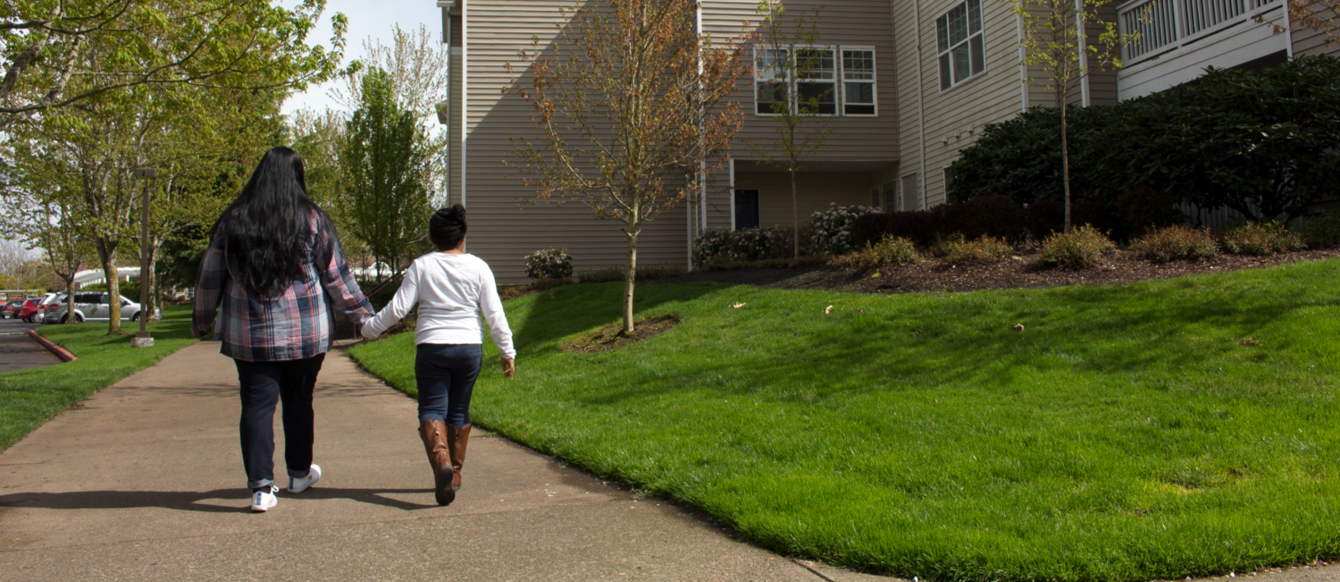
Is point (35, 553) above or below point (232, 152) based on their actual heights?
below

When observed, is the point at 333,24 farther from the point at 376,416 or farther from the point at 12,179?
the point at 12,179

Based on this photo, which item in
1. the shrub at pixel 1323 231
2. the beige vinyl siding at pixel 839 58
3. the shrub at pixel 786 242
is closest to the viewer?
the shrub at pixel 1323 231

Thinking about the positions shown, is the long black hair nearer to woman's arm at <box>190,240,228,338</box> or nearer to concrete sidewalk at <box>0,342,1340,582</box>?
woman's arm at <box>190,240,228,338</box>

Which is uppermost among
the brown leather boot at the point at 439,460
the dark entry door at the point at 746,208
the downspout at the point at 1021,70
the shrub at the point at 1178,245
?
the downspout at the point at 1021,70

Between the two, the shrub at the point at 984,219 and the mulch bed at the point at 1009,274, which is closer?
the mulch bed at the point at 1009,274

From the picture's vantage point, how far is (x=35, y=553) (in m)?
3.70

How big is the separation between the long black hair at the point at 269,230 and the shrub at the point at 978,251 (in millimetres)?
8049

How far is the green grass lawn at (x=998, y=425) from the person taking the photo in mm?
3473

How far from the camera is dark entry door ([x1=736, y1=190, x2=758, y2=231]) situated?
20.5 meters

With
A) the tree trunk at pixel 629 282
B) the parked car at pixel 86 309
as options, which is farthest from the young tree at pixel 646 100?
the parked car at pixel 86 309

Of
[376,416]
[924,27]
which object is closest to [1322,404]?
[376,416]

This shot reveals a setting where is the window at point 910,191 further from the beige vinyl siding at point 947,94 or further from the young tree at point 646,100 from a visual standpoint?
the young tree at point 646,100

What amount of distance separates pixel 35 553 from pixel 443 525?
173cm

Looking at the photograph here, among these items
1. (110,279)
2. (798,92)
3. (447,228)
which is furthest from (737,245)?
(110,279)
